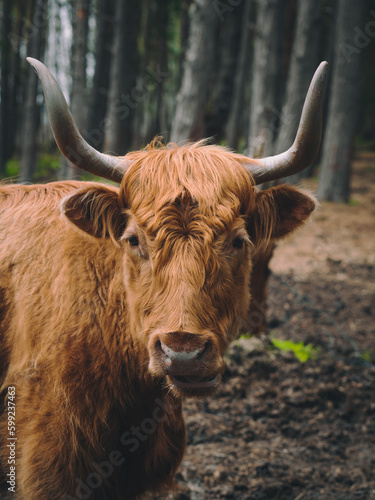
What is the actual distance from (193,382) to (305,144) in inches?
55.9

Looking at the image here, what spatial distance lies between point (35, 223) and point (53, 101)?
98cm

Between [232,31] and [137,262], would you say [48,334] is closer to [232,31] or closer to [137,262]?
[137,262]

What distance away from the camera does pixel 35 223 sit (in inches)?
120

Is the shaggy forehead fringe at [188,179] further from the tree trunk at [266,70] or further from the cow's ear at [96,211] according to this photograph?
the tree trunk at [266,70]

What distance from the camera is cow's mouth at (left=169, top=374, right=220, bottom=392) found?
222 centimetres

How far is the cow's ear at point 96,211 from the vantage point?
270cm

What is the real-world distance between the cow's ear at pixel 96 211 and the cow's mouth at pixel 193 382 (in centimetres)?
96

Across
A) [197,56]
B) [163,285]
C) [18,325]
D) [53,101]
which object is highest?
[197,56]

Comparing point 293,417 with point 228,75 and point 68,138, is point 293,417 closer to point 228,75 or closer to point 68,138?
point 68,138

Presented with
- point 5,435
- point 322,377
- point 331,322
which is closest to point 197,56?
point 331,322

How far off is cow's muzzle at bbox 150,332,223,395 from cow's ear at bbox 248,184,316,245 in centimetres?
94

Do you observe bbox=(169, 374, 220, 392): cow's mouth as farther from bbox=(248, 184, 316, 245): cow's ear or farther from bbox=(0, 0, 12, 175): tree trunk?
bbox=(0, 0, 12, 175): tree trunk
